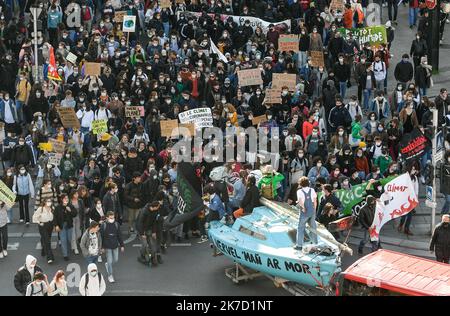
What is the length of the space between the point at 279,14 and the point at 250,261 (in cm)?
1656

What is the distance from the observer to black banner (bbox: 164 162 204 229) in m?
26.5

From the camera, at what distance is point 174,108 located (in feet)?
102

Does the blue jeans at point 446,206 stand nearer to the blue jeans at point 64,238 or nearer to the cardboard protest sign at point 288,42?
the blue jeans at point 64,238

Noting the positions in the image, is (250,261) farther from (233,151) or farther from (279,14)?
(279,14)

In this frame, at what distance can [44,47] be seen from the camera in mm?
34031

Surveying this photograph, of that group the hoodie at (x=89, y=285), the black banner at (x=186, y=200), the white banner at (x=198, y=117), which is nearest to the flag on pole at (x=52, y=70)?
the white banner at (x=198, y=117)

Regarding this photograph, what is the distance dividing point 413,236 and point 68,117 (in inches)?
398

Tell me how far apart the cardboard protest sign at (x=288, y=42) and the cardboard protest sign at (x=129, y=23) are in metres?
4.86

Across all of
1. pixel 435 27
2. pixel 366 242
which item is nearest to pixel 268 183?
pixel 366 242

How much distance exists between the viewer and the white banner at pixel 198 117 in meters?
30.0

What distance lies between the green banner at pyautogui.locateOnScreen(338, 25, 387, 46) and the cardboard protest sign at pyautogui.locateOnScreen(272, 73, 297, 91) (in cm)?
420

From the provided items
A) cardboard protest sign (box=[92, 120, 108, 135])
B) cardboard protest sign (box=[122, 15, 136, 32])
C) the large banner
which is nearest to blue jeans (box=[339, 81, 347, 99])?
the large banner

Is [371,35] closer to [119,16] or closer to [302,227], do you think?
[119,16]

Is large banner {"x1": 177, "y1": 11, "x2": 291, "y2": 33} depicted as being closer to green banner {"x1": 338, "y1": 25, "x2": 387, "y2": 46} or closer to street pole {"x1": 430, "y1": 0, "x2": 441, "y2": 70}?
green banner {"x1": 338, "y1": 25, "x2": 387, "y2": 46}
